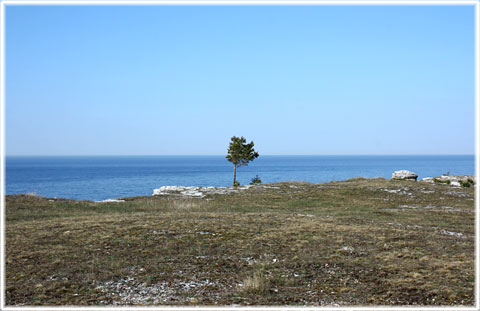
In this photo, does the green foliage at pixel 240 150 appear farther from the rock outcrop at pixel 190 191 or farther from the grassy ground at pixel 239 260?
the grassy ground at pixel 239 260

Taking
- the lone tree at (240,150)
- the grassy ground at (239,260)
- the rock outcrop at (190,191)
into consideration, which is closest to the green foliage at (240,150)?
the lone tree at (240,150)

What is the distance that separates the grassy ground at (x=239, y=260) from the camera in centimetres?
1014

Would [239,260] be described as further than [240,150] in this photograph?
No

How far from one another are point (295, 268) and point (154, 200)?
2192 centimetres

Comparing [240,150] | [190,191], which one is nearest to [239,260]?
[190,191]

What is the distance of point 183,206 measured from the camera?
1115 inches

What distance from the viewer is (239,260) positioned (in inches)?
525

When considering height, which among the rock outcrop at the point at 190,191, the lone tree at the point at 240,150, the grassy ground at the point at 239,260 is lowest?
the rock outcrop at the point at 190,191

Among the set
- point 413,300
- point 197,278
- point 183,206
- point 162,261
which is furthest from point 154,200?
point 413,300

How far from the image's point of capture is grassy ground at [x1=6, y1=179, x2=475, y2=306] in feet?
33.3

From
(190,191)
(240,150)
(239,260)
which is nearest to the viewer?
(239,260)

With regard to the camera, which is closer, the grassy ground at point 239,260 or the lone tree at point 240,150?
the grassy ground at point 239,260

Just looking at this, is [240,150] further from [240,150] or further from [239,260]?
[239,260]

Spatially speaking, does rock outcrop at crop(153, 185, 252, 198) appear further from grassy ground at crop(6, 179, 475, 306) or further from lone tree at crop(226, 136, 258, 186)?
lone tree at crop(226, 136, 258, 186)
